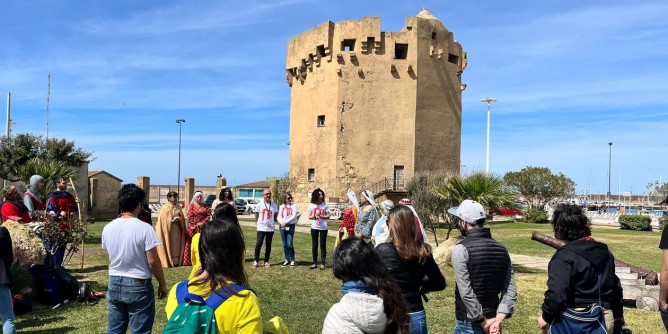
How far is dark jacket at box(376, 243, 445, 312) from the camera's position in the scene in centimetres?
388

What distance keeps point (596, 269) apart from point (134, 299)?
137 inches

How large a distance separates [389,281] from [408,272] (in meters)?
0.80

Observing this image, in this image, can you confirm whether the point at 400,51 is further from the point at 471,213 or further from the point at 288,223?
the point at 471,213

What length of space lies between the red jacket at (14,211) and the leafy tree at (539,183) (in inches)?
2221

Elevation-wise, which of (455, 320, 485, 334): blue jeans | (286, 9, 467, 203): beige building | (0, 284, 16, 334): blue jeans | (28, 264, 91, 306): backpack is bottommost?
(28, 264, 91, 306): backpack

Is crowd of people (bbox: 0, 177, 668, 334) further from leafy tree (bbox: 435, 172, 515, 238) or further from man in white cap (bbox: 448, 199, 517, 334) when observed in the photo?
leafy tree (bbox: 435, 172, 515, 238)

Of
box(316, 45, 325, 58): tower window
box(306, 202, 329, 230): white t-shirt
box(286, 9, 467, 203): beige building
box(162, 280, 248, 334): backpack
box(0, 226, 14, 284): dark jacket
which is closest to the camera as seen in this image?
box(162, 280, 248, 334): backpack

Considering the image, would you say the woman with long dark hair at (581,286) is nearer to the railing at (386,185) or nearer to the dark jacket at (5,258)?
the dark jacket at (5,258)

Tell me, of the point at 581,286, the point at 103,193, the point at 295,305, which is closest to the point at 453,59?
the point at 103,193

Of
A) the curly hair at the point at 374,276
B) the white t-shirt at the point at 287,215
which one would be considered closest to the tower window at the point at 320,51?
the white t-shirt at the point at 287,215

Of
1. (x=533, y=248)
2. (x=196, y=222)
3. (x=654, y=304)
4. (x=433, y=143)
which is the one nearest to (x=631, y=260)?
(x=533, y=248)

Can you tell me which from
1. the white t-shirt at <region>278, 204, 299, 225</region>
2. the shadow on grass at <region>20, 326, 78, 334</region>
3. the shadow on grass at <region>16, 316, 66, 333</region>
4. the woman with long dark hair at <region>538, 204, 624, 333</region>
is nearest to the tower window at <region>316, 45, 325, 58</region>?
the white t-shirt at <region>278, 204, 299, 225</region>

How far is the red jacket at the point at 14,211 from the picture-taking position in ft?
28.6

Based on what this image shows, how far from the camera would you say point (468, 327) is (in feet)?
13.4
